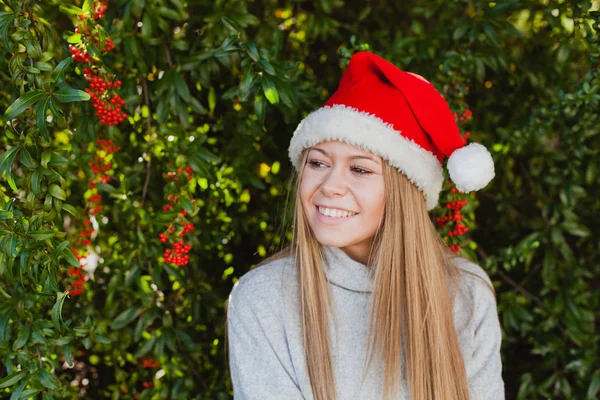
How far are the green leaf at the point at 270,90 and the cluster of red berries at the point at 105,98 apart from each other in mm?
407

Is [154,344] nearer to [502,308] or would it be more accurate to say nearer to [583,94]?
[502,308]

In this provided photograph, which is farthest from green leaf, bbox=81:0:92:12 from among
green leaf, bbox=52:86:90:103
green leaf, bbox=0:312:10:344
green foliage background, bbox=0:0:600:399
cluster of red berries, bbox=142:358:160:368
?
cluster of red berries, bbox=142:358:160:368

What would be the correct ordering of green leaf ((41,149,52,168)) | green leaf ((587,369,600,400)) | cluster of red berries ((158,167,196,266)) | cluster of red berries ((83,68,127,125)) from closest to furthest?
green leaf ((41,149,52,168)) → cluster of red berries ((83,68,127,125)) → cluster of red berries ((158,167,196,266)) → green leaf ((587,369,600,400))

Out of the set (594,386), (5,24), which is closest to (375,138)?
(5,24)

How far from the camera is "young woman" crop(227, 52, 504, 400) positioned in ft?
5.87

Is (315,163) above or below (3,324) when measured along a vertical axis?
above

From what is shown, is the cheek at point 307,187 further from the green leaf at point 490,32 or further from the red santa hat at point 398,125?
the green leaf at point 490,32

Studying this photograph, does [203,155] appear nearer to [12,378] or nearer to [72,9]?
[72,9]

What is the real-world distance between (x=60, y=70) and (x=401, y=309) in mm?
1096

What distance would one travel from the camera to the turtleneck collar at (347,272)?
1.94 metres

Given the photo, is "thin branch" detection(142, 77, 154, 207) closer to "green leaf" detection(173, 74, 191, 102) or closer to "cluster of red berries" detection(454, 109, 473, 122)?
"green leaf" detection(173, 74, 191, 102)

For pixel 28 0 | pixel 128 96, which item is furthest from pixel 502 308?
pixel 28 0

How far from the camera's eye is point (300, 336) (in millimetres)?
1884

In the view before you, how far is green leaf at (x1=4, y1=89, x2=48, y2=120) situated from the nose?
734 millimetres
